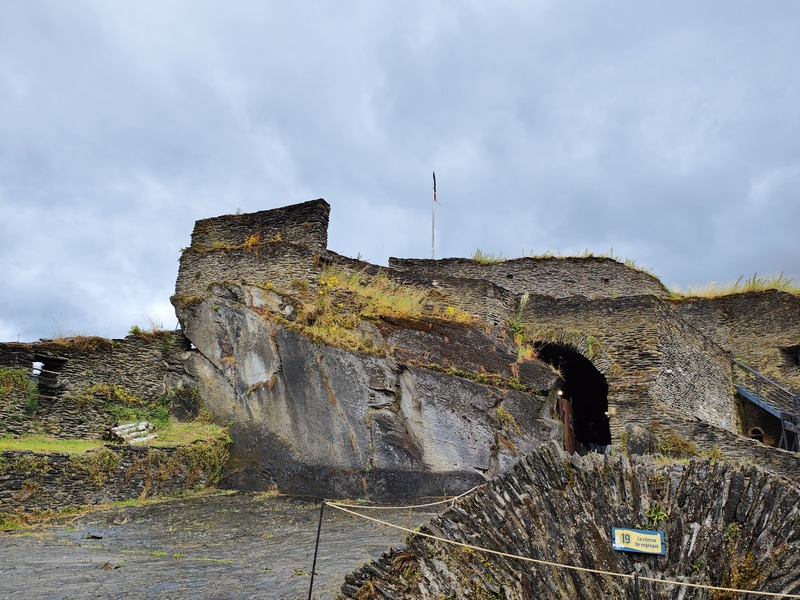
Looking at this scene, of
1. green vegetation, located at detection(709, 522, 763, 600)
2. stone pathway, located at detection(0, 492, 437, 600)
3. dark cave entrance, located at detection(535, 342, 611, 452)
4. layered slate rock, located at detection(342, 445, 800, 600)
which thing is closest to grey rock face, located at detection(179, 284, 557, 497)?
stone pathway, located at detection(0, 492, 437, 600)

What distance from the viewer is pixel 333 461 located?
1233cm

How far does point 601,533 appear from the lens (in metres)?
4.30

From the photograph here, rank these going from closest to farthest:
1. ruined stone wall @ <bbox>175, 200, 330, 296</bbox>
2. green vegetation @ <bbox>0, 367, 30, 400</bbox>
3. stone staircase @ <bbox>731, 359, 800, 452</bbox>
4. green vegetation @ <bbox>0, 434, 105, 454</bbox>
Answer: green vegetation @ <bbox>0, 434, 105, 454</bbox> < green vegetation @ <bbox>0, 367, 30, 400</bbox> < ruined stone wall @ <bbox>175, 200, 330, 296</bbox> < stone staircase @ <bbox>731, 359, 800, 452</bbox>

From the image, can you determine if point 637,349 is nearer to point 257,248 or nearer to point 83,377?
point 257,248

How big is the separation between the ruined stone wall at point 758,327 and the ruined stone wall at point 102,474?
754 inches

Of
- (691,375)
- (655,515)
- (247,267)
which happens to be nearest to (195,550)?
(655,515)

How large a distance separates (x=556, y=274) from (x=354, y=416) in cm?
1388

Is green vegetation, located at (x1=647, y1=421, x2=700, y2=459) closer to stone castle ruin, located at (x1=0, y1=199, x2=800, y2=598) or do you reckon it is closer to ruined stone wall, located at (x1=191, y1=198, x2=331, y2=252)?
stone castle ruin, located at (x1=0, y1=199, x2=800, y2=598)

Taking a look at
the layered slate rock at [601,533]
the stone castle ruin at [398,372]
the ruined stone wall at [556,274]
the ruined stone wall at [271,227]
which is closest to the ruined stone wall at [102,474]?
the stone castle ruin at [398,372]

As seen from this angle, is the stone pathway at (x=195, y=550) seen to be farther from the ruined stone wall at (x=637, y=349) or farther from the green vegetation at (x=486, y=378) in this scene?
the ruined stone wall at (x=637, y=349)

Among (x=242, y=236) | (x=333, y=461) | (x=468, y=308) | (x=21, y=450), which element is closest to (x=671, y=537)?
(x=333, y=461)

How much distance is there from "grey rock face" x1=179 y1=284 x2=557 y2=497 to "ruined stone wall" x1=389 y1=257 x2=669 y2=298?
941cm

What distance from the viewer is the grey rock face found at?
1220cm

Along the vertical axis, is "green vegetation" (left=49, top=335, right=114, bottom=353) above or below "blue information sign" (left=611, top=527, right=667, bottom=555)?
above
